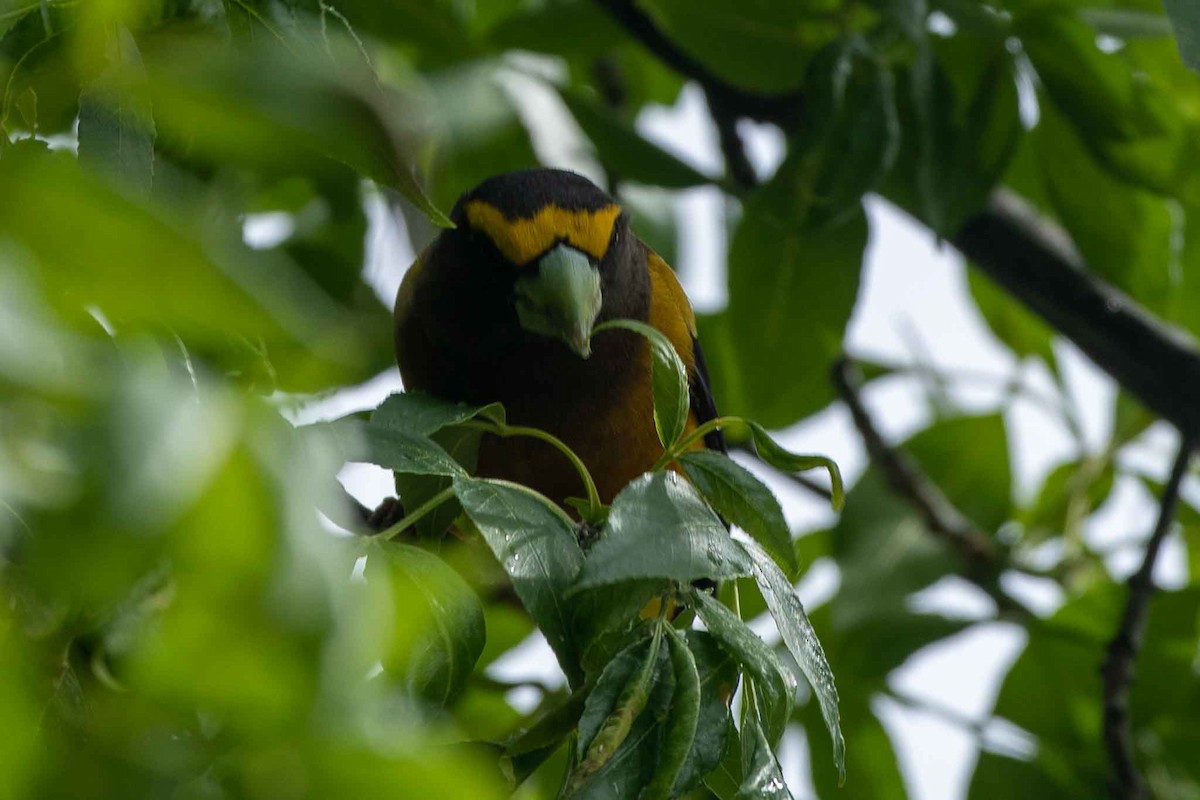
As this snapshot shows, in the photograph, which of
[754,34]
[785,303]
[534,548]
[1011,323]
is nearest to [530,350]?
[785,303]

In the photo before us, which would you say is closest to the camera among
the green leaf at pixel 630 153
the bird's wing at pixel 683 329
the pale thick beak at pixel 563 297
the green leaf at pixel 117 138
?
the green leaf at pixel 117 138

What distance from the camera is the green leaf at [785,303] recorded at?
11.7 ft

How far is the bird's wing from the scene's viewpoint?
11.5ft

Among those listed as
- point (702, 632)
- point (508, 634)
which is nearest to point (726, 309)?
point (508, 634)

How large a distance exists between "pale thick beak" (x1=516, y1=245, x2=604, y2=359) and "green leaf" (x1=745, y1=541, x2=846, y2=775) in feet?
2.63

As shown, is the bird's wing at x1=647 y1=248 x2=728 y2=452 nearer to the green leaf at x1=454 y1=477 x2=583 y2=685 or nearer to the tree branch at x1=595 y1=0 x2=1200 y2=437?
the tree branch at x1=595 y1=0 x2=1200 y2=437

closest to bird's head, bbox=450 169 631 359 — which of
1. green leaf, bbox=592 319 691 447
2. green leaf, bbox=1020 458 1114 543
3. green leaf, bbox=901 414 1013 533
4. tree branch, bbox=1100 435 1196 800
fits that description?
green leaf, bbox=592 319 691 447

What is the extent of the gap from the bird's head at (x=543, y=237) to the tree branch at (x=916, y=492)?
1.31m

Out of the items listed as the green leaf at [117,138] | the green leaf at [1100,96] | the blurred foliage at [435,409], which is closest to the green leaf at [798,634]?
the blurred foliage at [435,409]

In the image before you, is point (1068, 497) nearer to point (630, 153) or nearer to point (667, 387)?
point (630, 153)

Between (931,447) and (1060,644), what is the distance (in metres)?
0.92

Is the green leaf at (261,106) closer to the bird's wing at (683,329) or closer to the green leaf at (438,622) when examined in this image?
the green leaf at (438,622)

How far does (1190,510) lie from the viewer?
4.52 meters

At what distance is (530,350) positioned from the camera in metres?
3.14
